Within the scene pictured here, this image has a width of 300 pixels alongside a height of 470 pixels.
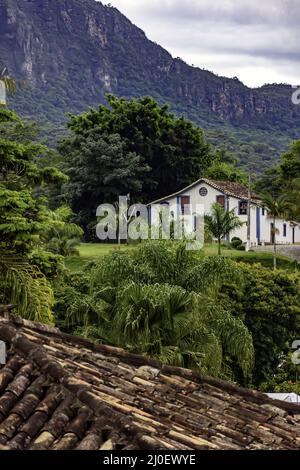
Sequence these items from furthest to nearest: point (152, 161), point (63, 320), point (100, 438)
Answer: point (152, 161) → point (63, 320) → point (100, 438)

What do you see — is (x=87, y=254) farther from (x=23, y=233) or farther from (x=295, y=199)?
(x=23, y=233)

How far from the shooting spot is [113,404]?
4906 mm

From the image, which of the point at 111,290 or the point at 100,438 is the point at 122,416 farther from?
the point at 111,290

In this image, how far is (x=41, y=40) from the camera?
169375mm

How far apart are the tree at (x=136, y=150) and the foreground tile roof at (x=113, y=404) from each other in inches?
1569

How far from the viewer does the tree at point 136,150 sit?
46719mm

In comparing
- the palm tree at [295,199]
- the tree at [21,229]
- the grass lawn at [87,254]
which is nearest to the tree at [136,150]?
the grass lawn at [87,254]

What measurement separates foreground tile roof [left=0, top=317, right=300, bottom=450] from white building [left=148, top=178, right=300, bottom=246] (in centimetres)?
3821

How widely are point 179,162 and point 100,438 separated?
1828 inches

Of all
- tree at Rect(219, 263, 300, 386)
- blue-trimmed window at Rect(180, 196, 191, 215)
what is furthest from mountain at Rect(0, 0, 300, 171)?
tree at Rect(219, 263, 300, 386)

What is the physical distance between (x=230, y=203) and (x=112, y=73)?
13403cm

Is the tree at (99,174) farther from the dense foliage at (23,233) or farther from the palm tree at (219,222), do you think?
the dense foliage at (23,233)
